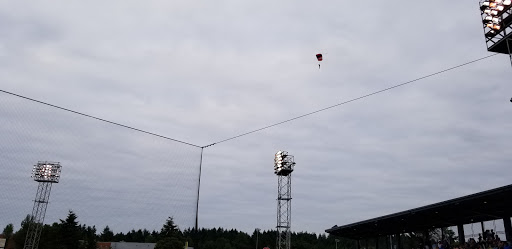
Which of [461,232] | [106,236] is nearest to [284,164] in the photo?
[461,232]

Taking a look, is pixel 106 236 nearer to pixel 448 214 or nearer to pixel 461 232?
pixel 461 232

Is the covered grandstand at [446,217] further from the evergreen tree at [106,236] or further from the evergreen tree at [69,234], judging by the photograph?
the evergreen tree at [106,236]

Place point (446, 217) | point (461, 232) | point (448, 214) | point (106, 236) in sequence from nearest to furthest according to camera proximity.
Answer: point (448, 214), point (446, 217), point (461, 232), point (106, 236)

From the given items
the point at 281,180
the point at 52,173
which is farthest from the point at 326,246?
the point at 52,173

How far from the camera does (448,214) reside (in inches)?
923

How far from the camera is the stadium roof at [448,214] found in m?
19.0

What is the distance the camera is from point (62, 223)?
235 feet

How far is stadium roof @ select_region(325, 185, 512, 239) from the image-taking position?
1900 centimetres

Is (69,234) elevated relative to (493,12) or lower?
lower

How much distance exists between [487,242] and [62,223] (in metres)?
68.5

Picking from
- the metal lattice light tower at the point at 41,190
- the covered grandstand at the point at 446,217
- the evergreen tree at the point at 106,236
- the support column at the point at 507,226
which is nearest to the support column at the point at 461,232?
the covered grandstand at the point at 446,217

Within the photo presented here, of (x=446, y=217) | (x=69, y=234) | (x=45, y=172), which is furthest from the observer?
(x=69, y=234)

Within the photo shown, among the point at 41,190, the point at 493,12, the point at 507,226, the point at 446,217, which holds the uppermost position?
the point at 493,12

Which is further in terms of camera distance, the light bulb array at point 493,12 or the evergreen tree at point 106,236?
the evergreen tree at point 106,236
